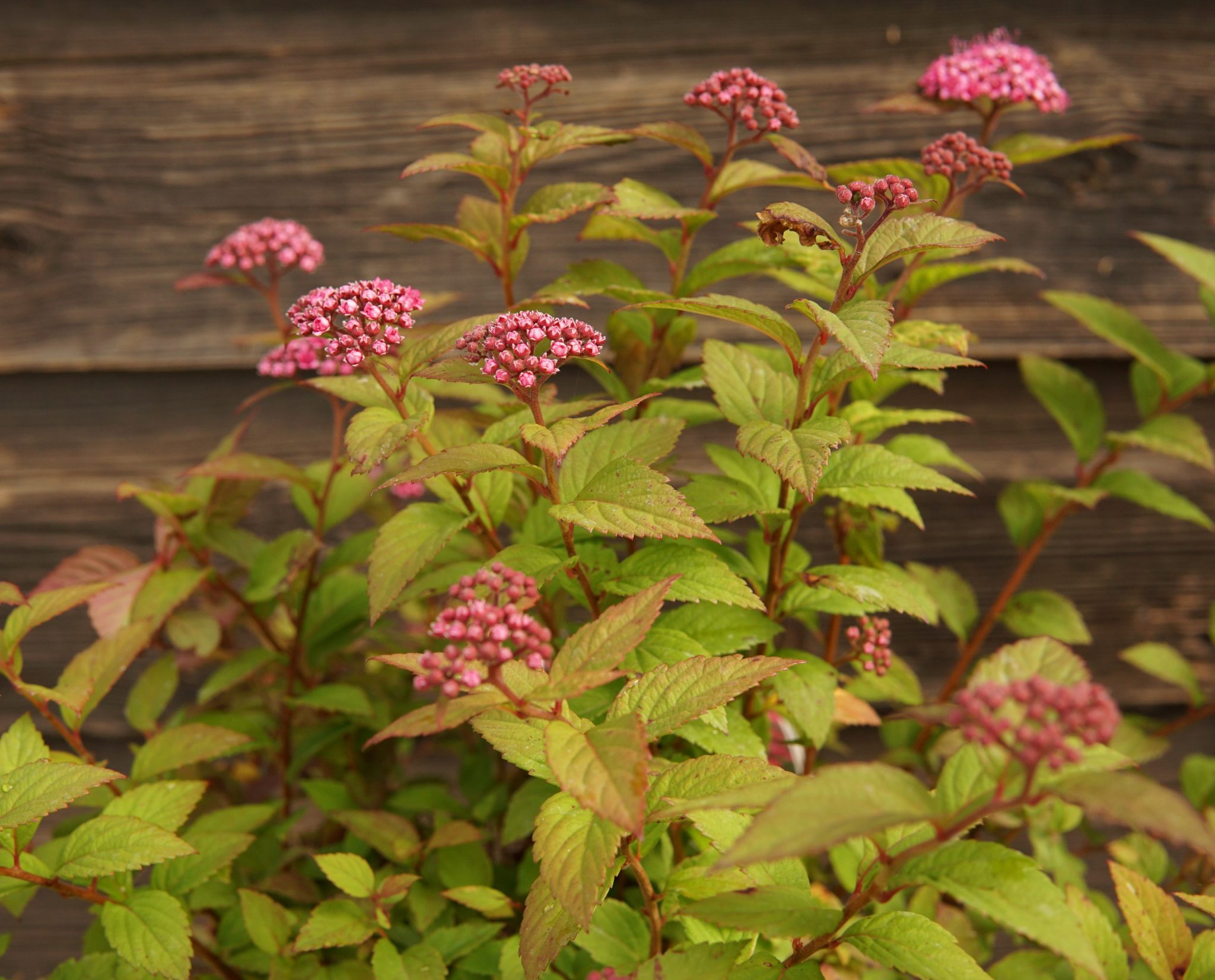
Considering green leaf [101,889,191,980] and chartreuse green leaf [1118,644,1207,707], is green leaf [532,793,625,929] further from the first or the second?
chartreuse green leaf [1118,644,1207,707]

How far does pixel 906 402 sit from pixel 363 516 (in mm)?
992

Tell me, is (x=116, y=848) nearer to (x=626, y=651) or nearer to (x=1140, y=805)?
(x=626, y=651)

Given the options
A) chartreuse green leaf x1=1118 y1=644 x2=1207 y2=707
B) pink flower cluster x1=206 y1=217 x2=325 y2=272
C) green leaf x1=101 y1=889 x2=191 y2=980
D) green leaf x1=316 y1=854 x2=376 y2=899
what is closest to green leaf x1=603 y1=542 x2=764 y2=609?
green leaf x1=316 y1=854 x2=376 y2=899

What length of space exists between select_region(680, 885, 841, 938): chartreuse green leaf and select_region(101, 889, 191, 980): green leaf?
46 cm

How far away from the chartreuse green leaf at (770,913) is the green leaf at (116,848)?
44 centimetres

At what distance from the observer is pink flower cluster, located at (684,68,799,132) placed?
884 mm

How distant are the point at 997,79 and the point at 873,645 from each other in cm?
66

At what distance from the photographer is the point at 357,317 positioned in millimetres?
711

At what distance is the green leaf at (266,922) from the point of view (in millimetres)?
856

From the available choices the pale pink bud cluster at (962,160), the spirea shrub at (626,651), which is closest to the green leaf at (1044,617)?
the spirea shrub at (626,651)

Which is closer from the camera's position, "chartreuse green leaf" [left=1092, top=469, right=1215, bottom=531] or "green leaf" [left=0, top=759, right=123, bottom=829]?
Answer: "green leaf" [left=0, top=759, right=123, bottom=829]

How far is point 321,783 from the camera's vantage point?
1055 millimetres

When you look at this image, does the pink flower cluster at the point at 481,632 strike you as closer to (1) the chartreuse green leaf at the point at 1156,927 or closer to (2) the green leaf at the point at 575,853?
(2) the green leaf at the point at 575,853

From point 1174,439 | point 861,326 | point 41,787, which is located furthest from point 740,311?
point 1174,439
